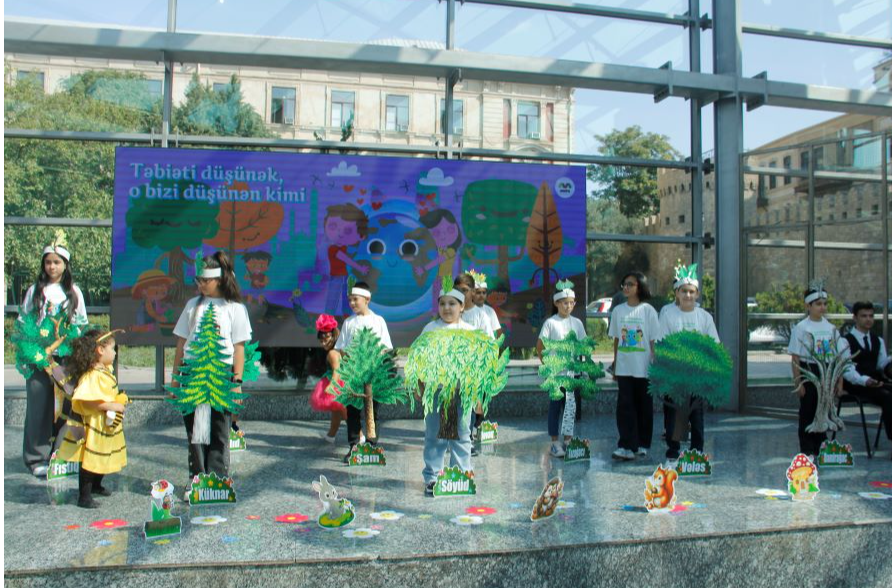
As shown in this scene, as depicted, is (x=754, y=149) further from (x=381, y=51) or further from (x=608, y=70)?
(x=381, y=51)

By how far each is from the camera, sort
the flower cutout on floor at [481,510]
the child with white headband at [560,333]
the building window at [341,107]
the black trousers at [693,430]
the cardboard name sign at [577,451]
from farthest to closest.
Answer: the building window at [341,107]
the child with white headband at [560,333]
the cardboard name sign at [577,451]
the black trousers at [693,430]
the flower cutout on floor at [481,510]

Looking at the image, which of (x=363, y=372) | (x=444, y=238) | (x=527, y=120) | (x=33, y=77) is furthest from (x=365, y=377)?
(x=33, y=77)

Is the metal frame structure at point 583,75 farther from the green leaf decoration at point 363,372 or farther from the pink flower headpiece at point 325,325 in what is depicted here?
the green leaf decoration at point 363,372

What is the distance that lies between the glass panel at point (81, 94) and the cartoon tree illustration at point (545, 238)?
446cm

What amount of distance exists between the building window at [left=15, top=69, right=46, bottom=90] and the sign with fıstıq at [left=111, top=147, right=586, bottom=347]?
128 cm

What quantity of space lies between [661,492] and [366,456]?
100 inches

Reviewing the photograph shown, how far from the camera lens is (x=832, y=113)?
10477 millimetres

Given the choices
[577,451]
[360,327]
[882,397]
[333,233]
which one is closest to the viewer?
[577,451]

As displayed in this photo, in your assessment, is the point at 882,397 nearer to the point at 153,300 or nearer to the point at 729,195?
the point at 729,195

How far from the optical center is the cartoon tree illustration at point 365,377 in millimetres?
6465

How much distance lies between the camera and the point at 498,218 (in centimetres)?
943

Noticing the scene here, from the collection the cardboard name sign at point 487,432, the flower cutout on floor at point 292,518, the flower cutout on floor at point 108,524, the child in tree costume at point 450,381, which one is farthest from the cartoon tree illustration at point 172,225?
the flower cutout on floor at point 292,518

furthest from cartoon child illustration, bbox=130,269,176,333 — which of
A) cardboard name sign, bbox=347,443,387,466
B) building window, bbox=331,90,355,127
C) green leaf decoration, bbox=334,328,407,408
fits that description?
cardboard name sign, bbox=347,443,387,466

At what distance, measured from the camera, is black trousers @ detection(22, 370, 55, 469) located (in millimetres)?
5992
